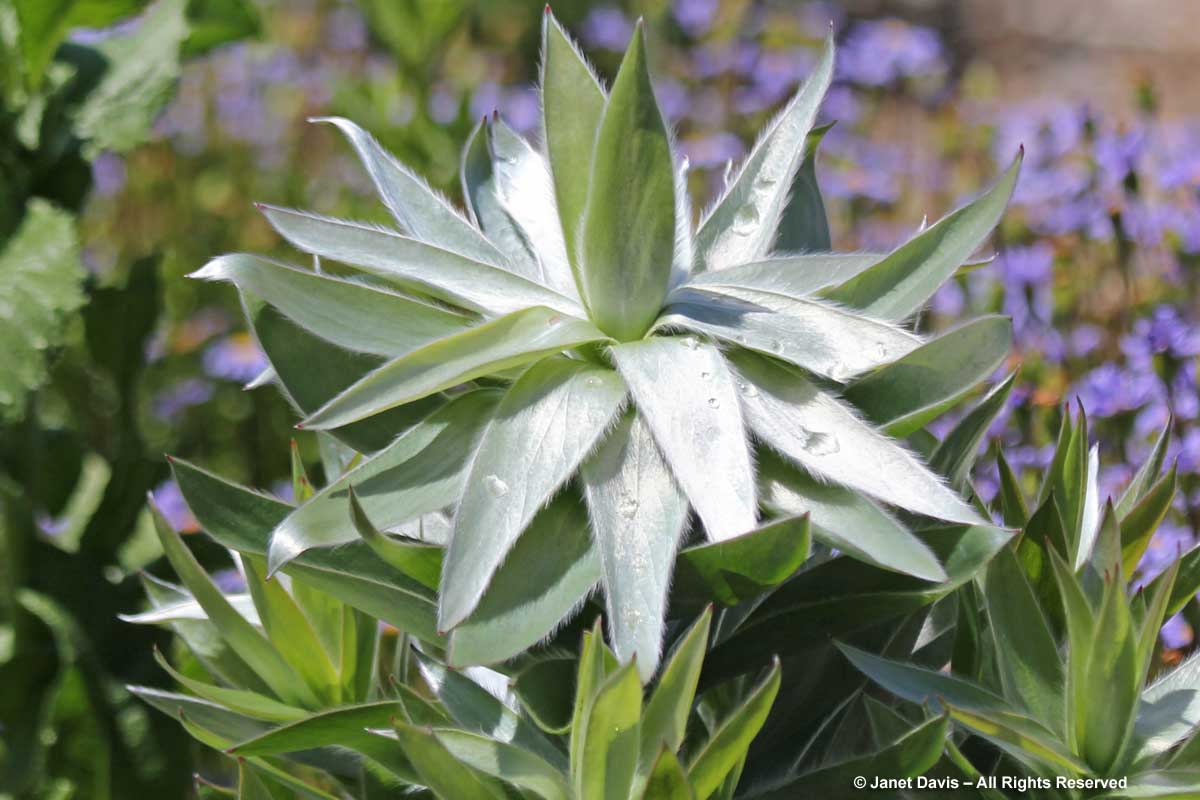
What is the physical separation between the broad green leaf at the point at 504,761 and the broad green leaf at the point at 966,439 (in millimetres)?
326

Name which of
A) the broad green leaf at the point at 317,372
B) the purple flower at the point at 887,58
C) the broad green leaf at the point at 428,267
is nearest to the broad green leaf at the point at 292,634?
the broad green leaf at the point at 317,372

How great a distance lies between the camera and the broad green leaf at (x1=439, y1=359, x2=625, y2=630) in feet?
2.17

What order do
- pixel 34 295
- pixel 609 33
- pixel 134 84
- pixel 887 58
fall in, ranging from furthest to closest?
pixel 609 33 → pixel 887 58 → pixel 134 84 → pixel 34 295

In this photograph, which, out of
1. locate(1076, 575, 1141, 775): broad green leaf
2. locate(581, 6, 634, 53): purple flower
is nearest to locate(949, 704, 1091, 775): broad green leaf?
locate(1076, 575, 1141, 775): broad green leaf

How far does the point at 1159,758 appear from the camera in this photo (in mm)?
763

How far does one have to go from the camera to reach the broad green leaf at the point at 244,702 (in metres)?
0.83

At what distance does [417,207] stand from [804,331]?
0.29 m

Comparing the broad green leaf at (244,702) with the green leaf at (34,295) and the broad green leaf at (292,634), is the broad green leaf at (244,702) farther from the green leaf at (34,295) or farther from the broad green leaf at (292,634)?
the green leaf at (34,295)

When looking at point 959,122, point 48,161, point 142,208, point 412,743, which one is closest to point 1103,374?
point 412,743

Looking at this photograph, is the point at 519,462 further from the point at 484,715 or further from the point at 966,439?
the point at 966,439

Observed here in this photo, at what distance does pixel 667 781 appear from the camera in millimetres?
659

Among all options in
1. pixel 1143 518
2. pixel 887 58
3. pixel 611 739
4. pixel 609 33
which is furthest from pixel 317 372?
pixel 609 33

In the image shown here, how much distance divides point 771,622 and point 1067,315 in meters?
1.76

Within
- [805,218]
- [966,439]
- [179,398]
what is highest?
[805,218]
